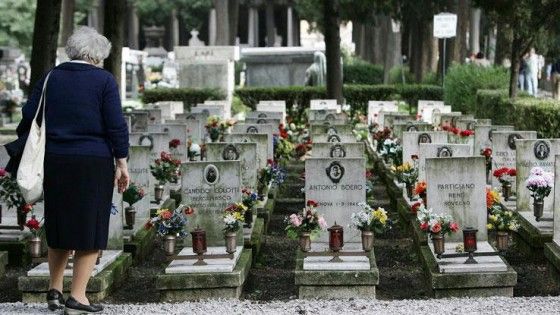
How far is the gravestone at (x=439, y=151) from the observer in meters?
13.7

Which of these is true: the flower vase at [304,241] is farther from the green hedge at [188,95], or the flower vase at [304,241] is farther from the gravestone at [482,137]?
the green hedge at [188,95]

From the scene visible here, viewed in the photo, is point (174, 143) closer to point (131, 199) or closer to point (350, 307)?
point (131, 199)

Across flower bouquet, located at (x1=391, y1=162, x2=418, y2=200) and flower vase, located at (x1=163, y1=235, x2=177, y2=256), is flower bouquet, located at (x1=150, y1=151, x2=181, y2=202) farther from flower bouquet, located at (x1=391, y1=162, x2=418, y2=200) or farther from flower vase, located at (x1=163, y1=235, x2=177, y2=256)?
flower vase, located at (x1=163, y1=235, x2=177, y2=256)

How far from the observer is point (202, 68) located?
3884 cm

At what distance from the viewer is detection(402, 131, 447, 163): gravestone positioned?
16234mm

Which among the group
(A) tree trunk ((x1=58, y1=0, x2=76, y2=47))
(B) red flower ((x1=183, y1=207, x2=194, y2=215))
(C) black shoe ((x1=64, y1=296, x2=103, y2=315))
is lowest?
(C) black shoe ((x1=64, y1=296, x2=103, y2=315))

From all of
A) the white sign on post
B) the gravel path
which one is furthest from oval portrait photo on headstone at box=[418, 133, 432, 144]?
the white sign on post

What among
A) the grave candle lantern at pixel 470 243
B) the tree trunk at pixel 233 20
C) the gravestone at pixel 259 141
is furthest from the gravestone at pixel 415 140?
the tree trunk at pixel 233 20

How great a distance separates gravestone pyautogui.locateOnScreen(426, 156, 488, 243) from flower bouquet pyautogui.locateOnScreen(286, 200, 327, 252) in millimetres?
1147

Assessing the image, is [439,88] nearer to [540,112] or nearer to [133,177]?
[540,112]

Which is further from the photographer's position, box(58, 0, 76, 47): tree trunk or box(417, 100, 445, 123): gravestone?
box(58, 0, 76, 47): tree trunk

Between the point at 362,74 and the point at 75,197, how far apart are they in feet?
144

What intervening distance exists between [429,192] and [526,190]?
231 cm

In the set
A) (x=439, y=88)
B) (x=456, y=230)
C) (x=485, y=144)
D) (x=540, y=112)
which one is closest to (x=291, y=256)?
(x=456, y=230)
